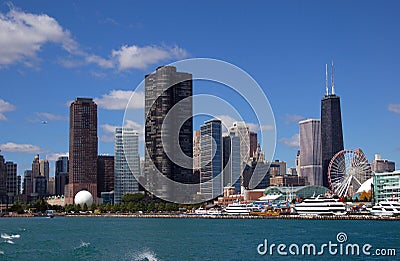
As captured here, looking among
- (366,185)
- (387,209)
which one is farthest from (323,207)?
(366,185)

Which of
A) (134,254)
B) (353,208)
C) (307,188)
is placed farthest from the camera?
(307,188)

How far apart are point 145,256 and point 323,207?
76.8 meters

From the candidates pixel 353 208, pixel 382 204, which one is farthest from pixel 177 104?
pixel 382 204

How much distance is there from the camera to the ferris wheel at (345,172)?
15375 cm

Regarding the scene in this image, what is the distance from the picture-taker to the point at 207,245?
58.9 meters

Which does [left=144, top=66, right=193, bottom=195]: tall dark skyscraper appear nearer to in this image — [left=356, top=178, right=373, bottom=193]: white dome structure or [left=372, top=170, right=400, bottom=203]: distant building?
[left=356, top=178, right=373, bottom=193]: white dome structure

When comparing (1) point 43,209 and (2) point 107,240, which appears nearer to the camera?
(2) point 107,240

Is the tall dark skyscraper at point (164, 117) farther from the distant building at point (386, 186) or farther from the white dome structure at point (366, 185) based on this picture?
the distant building at point (386, 186)

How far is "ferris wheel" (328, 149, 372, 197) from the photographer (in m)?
154

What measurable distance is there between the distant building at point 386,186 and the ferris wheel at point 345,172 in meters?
12.2

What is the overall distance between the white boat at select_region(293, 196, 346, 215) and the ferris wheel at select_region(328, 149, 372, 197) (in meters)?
31.2

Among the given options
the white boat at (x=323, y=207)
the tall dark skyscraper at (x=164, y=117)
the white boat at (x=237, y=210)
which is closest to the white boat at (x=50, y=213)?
the tall dark skyscraper at (x=164, y=117)

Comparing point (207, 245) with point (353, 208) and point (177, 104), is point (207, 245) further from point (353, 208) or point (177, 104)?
point (177, 104)

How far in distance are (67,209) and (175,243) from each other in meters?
139
